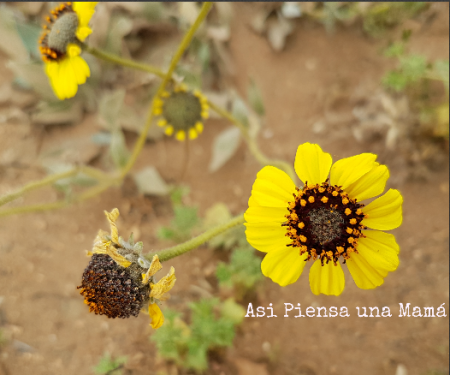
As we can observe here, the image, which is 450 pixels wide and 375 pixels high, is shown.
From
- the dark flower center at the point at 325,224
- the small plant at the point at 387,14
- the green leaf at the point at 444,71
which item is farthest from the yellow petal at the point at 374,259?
the small plant at the point at 387,14

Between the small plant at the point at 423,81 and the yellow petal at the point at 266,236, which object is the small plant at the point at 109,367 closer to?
the yellow petal at the point at 266,236

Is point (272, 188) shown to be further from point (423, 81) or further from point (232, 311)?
point (423, 81)

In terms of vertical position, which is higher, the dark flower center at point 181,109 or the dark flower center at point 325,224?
the dark flower center at point 181,109

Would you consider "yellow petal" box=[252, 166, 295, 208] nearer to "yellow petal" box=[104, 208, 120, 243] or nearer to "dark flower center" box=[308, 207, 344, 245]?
"dark flower center" box=[308, 207, 344, 245]

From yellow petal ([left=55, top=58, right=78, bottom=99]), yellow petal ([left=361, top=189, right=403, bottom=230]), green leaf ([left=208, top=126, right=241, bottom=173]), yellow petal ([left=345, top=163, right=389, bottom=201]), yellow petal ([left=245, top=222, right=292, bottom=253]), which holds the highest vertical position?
green leaf ([left=208, top=126, right=241, bottom=173])

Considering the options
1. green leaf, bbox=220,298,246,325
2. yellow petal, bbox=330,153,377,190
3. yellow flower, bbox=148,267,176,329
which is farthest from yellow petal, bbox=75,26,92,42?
green leaf, bbox=220,298,246,325

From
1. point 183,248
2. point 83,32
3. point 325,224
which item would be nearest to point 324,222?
point 325,224

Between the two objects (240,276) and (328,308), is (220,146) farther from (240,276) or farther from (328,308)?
(328,308)
